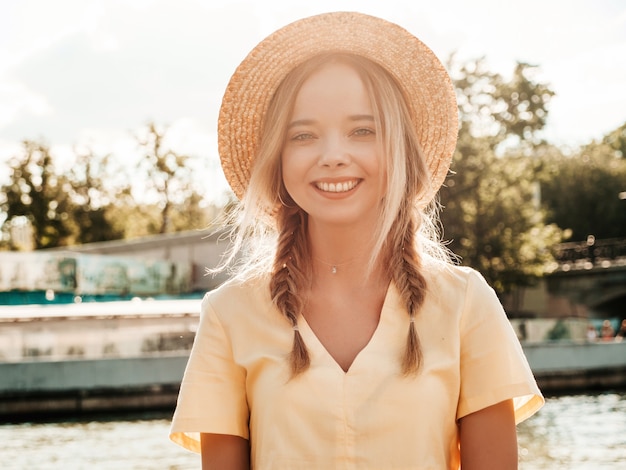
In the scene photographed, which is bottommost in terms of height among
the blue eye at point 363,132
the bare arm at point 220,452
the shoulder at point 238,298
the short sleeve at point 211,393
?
the bare arm at point 220,452

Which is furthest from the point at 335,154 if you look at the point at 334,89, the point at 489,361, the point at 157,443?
the point at 157,443

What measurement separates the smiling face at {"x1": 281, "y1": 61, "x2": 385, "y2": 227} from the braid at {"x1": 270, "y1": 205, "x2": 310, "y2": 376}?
0.48 feet

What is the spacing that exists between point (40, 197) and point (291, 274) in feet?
145

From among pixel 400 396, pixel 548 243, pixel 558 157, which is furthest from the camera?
pixel 558 157

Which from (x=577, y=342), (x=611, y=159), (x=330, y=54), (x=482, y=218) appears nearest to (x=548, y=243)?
(x=482, y=218)

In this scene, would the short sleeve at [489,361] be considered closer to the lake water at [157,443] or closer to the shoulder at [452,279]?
the shoulder at [452,279]

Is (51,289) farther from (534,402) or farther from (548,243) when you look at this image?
(534,402)

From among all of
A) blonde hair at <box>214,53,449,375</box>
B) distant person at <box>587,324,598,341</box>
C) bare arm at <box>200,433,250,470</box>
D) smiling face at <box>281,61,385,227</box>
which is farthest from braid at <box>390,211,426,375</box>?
distant person at <box>587,324,598,341</box>

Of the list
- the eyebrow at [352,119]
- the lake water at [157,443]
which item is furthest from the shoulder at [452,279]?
the lake water at [157,443]

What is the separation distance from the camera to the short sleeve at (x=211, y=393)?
196 centimetres

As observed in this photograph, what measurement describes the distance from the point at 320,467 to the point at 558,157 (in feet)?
175

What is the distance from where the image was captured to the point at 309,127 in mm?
2045

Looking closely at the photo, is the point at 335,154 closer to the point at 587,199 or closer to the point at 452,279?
the point at 452,279

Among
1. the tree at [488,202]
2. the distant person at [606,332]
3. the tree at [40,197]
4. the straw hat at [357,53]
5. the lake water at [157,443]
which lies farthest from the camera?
the tree at [40,197]
